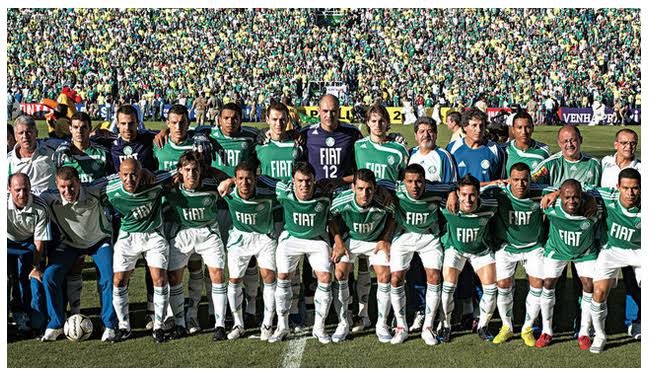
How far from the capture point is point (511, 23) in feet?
152

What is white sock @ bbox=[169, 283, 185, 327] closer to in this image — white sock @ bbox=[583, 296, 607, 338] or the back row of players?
the back row of players

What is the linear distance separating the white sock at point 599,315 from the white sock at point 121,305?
13.0 feet

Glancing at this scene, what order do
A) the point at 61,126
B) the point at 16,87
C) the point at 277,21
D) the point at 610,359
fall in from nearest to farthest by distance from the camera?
the point at 610,359 → the point at 61,126 → the point at 16,87 → the point at 277,21

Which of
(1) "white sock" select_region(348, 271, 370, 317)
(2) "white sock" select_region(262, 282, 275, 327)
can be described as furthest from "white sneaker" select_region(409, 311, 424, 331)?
(2) "white sock" select_region(262, 282, 275, 327)

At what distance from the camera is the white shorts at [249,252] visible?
7.55 metres

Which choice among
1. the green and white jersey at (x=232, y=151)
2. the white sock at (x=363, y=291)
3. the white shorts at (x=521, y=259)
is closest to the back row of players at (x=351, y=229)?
the white shorts at (x=521, y=259)

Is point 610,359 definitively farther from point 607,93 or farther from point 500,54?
point 500,54

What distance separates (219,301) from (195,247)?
1.69 feet

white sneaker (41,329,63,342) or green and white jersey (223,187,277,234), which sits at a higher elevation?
green and white jersey (223,187,277,234)

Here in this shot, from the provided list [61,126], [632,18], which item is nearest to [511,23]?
[632,18]

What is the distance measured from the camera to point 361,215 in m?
7.45

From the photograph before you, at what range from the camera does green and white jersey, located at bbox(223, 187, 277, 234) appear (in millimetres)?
7449

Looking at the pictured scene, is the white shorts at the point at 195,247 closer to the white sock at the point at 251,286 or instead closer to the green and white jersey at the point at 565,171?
the white sock at the point at 251,286

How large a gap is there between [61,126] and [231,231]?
3.62 metres
